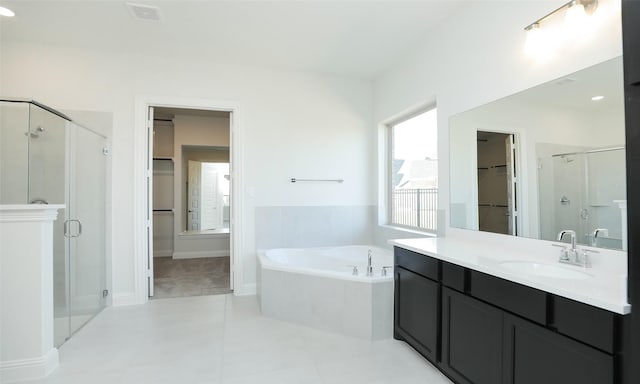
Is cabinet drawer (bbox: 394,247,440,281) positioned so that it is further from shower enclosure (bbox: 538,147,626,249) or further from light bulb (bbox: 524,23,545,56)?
light bulb (bbox: 524,23,545,56)

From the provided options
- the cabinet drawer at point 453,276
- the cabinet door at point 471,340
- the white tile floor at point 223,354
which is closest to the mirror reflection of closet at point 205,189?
the white tile floor at point 223,354

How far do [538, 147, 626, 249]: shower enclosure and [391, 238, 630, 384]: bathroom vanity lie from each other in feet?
0.53

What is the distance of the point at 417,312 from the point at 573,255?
100 centimetres

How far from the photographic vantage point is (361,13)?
→ 266 centimetres

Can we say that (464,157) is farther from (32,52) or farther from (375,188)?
(32,52)

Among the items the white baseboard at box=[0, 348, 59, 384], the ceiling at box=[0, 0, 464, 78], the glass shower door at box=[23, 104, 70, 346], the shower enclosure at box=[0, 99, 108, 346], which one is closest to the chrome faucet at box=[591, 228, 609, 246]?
the ceiling at box=[0, 0, 464, 78]

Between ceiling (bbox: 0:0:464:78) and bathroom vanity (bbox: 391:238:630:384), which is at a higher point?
ceiling (bbox: 0:0:464:78)

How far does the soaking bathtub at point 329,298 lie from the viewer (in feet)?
8.24

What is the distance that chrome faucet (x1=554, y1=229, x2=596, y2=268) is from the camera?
64.1 inches

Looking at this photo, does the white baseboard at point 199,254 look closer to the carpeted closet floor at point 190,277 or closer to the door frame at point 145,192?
the carpeted closet floor at point 190,277

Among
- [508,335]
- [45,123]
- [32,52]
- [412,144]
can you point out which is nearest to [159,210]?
[32,52]

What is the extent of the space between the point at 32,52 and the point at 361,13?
10.8 feet

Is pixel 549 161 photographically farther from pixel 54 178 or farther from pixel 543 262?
pixel 54 178

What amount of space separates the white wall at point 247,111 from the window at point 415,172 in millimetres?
364
